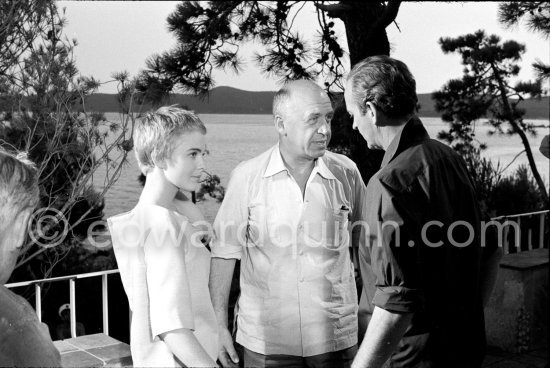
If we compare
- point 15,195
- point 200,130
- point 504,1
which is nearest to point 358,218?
point 200,130

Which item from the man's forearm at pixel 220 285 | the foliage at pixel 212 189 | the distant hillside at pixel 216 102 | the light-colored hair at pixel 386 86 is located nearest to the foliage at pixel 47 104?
the distant hillside at pixel 216 102

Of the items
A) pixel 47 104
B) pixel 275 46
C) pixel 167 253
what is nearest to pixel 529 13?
pixel 275 46

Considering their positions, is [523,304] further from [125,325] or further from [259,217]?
[125,325]

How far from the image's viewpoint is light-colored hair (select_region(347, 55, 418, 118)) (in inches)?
59.9

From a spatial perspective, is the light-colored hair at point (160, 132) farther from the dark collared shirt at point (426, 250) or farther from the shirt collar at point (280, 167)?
the shirt collar at point (280, 167)

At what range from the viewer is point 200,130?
1514mm

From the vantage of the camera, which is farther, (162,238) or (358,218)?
(358,218)

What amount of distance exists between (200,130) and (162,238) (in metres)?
0.28

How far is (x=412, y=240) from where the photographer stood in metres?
1.38

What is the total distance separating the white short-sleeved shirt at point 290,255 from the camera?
6.70ft

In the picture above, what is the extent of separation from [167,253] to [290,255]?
75 cm

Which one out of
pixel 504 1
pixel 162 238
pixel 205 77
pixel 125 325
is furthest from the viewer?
pixel 125 325

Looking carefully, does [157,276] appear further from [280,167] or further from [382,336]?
[280,167]

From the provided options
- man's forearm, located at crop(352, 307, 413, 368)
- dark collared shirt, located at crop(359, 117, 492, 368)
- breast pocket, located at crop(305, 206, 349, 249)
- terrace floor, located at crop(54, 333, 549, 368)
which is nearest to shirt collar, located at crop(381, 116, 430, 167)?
dark collared shirt, located at crop(359, 117, 492, 368)
